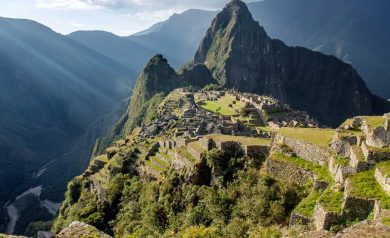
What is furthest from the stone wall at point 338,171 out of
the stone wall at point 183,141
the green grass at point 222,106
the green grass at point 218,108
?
the green grass at point 222,106

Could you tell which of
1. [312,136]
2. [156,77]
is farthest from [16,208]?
[312,136]

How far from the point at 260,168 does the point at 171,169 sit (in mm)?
9840

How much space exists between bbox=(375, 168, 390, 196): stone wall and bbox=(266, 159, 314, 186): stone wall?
13.8ft

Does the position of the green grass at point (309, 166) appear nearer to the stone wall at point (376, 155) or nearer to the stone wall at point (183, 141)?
the stone wall at point (376, 155)

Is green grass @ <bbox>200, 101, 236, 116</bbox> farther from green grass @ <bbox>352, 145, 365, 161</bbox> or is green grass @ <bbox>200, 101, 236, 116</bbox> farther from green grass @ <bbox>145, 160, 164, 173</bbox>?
green grass @ <bbox>352, 145, 365, 161</bbox>

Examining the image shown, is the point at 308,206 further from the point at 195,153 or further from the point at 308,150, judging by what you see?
the point at 195,153

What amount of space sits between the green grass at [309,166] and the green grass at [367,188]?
204 centimetres

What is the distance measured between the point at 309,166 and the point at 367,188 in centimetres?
512

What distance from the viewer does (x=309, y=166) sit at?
2009 cm

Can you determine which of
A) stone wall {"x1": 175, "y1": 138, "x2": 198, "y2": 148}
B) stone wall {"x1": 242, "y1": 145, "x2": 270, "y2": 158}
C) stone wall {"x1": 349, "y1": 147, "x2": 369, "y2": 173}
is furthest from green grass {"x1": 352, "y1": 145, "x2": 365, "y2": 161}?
stone wall {"x1": 175, "y1": 138, "x2": 198, "y2": 148}

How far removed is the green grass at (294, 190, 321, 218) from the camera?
16.2m

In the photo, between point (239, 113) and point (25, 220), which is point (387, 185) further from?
point (25, 220)

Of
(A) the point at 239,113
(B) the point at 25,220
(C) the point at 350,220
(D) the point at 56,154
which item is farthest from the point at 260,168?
(D) the point at 56,154

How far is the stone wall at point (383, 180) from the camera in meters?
14.3
